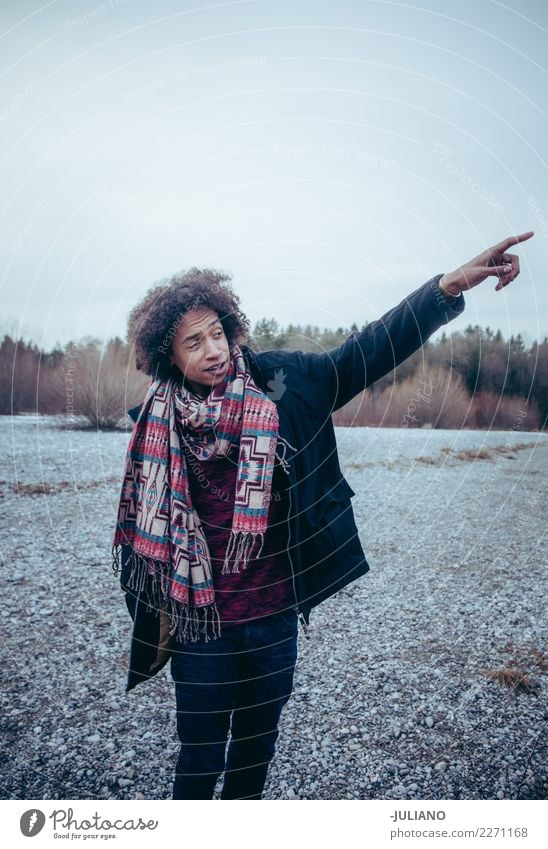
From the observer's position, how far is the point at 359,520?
6508 millimetres

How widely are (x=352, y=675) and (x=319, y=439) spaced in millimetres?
1873

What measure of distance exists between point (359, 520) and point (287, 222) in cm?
465

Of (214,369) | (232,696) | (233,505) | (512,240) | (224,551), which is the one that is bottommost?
(232,696)

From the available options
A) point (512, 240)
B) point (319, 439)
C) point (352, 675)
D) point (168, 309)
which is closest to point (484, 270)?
point (512, 240)

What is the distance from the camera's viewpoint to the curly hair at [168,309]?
5.61 feet

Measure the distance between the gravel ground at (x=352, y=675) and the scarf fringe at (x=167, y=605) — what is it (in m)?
0.95

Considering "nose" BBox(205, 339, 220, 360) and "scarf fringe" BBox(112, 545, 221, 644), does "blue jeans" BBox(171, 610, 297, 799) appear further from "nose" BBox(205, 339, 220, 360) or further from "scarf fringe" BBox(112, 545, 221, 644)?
"nose" BBox(205, 339, 220, 360)

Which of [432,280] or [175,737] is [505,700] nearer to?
[175,737]

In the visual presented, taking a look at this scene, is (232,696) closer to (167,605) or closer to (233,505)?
(167,605)

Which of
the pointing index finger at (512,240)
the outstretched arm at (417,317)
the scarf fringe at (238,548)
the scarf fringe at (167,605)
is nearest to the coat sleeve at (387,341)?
the outstretched arm at (417,317)

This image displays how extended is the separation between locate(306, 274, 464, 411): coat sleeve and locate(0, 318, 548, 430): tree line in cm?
66

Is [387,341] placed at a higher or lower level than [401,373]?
lower

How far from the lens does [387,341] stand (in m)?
1.59
